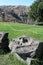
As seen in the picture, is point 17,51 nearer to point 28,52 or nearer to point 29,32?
point 28,52

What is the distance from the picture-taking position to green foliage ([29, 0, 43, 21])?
5677cm

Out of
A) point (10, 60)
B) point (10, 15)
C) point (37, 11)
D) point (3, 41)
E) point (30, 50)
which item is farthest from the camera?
point (10, 15)

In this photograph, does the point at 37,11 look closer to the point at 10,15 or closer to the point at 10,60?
the point at 10,60

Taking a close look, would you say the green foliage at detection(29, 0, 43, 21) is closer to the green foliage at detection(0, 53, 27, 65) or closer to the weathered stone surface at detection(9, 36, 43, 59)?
the green foliage at detection(0, 53, 27, 65)

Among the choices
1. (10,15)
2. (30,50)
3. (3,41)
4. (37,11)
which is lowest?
(10,15)

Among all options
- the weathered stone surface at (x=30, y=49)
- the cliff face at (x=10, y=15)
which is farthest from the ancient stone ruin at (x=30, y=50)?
the cliff face at (x=10, y=15)

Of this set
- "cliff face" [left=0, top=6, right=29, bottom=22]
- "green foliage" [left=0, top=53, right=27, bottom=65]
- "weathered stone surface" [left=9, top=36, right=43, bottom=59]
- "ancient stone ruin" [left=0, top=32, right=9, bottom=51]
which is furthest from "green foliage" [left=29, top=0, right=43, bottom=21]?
"weathered stone surface" [left=9, top=36, right=43, bottom=59]

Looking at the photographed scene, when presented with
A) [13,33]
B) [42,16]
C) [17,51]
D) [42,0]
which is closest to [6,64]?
[17,51]

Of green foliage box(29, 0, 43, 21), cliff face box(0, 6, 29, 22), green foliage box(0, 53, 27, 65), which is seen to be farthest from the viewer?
cliff face box(0, 6, 29, 22)

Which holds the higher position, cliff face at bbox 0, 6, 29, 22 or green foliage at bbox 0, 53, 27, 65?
green foliage at bbox 0, 53, 27, 65

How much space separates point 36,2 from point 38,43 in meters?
50.1

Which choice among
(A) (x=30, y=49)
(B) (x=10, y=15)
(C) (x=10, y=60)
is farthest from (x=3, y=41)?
(B) (x=10, y=15)

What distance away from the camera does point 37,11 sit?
57125mm

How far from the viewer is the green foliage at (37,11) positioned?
5677cm
